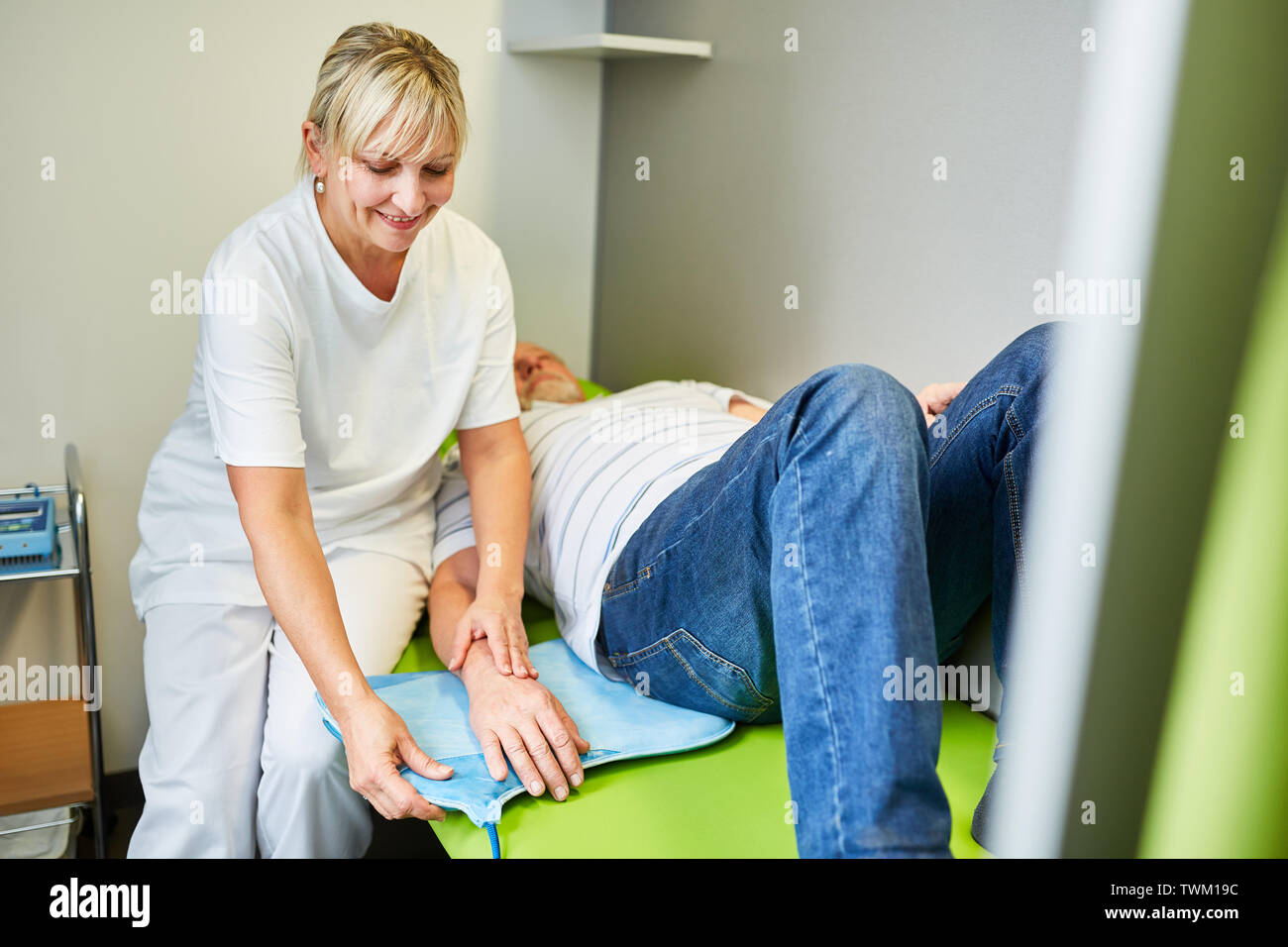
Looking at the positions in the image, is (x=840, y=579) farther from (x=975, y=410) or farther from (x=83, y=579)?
(x=83, y=579)

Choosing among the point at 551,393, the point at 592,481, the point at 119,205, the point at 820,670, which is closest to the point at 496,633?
the point at 592,481

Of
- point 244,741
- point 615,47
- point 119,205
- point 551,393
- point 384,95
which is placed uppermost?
point 615,47

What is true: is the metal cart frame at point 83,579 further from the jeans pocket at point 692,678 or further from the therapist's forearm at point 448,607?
the jeans pocket at point 692,678

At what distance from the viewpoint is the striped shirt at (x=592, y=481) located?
118 centimetres

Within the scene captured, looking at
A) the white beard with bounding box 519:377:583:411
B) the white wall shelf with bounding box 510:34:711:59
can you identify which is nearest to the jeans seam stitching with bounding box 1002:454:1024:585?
the white beard with bounding box 519:377:583:411

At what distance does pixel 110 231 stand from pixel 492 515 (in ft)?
2.72

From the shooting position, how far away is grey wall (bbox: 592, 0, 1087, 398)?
1179mm

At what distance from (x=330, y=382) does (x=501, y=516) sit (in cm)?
26

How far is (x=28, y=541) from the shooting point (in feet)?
4.54

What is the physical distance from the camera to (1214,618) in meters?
0.55

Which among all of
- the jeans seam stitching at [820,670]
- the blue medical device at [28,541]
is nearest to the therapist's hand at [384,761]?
the jeans seam stitching at [820,670]

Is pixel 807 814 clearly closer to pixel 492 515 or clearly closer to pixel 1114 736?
pixel 1114 736

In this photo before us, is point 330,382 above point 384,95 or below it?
below

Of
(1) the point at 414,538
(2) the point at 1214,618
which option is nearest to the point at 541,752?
(1) the point at 414,538
